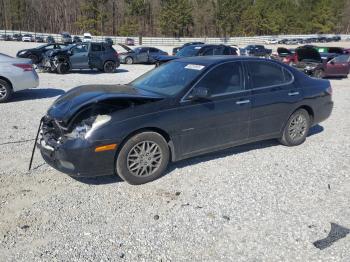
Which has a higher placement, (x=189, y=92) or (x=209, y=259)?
(x=189, y=92)

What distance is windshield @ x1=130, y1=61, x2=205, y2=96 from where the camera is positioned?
5062 millimetres

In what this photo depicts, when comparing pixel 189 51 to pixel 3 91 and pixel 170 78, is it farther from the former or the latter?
pixel 170 78

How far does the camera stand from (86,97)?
186 inches

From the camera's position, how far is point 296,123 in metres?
6.29

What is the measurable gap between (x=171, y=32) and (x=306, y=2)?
50.5 m

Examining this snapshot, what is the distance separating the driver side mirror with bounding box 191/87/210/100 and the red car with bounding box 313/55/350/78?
14.0 meters

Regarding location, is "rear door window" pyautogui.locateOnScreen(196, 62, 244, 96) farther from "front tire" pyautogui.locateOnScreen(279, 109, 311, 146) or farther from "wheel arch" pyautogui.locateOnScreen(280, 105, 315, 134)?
"front tire" pyautogui.locateOnScreen(279, 109, 311, 146)

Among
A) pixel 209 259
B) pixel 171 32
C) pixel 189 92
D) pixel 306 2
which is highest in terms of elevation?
pixel 306 2

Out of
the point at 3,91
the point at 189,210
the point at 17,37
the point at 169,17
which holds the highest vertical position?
the point at 169,17

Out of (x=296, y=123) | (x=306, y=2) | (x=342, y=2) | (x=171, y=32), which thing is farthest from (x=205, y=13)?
(x=296, y=123)

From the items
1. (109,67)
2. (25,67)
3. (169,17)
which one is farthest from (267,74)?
(169,17)

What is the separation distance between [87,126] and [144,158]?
850mm

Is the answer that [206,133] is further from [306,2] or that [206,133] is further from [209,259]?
[306,2]

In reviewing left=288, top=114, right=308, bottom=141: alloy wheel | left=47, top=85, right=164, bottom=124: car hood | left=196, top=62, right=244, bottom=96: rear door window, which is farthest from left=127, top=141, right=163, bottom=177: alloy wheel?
left=288, top=114, right=308, bottom=141: alloy wheel
